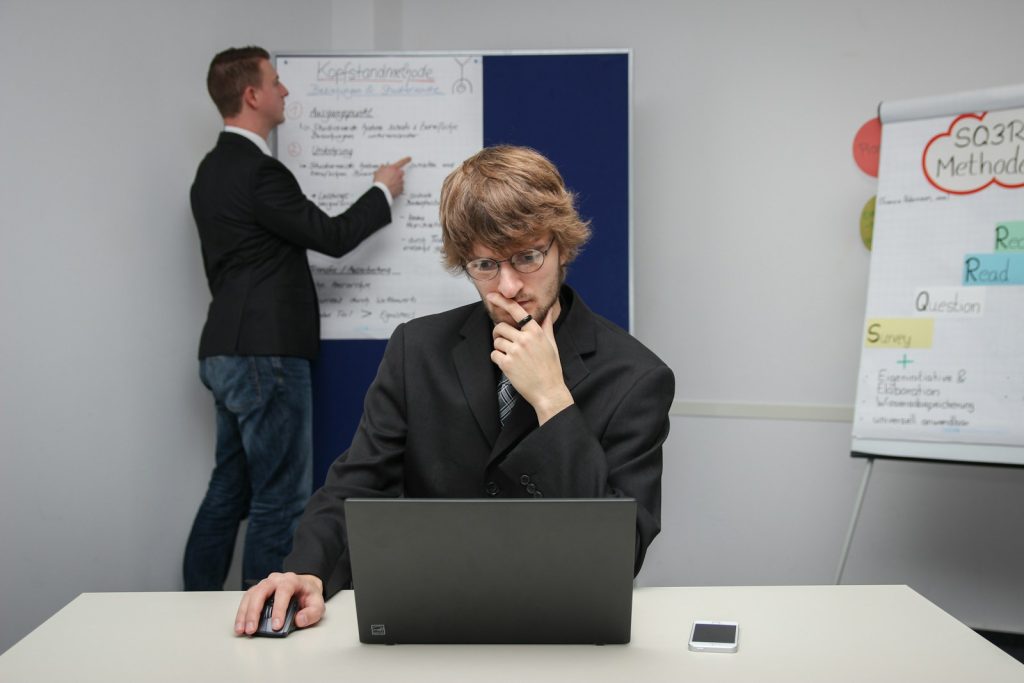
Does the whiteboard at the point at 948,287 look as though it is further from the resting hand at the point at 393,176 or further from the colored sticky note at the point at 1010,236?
the resting hand at the point at 393,176

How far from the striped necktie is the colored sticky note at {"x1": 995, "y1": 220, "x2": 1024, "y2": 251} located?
1.75 m

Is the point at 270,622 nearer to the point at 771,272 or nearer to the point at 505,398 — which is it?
the point at 505,398

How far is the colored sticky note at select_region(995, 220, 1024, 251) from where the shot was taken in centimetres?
264

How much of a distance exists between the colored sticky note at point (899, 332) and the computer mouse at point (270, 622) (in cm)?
208

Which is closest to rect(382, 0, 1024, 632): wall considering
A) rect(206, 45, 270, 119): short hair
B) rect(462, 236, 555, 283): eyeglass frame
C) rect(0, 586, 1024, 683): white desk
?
rect(206, 45, 270, 119): short hair

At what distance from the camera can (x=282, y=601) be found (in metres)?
1.30

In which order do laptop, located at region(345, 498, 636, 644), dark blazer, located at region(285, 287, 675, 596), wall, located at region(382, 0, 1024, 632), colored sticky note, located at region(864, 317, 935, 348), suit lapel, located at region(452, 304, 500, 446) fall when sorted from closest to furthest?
1. laptop, located at region(345, 498, 636, 644)
2. dark blazer, located at region(285, 287, 675, 596)
3. suit lapel, located at region(452, 304, 500, 446)
4. colored sticky note, located at region(864, 317, 935, 348)
5. wall, located at region(382, 0, 1024, 632)

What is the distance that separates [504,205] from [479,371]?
32cm

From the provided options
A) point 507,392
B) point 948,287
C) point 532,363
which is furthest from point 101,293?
point 948,287

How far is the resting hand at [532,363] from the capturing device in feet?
4.97

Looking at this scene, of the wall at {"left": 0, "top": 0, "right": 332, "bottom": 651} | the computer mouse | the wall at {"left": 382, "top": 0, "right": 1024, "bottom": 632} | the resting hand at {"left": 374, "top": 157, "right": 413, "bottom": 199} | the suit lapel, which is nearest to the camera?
the computer mouse

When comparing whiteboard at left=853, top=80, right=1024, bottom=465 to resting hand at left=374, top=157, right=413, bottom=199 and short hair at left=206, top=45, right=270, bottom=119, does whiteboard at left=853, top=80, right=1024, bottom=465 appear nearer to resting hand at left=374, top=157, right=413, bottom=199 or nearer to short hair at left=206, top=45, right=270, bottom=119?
resting hand at left=374, top=157, right=413, bottom=199

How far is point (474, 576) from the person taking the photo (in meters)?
1.13

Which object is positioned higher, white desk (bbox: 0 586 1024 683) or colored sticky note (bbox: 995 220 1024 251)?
colored sticky note (bbox: 995 220 1024 251)
